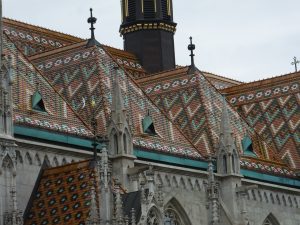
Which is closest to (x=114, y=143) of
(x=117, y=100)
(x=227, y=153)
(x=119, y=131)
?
(x=119, y=131)

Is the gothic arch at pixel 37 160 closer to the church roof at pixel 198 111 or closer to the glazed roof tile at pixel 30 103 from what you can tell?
the glazed roof tile at pixel 30 103

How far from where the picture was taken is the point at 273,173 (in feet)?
139

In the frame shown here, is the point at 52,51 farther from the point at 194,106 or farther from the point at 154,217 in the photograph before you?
the point at 154,217

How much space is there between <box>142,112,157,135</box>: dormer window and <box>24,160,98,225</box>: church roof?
6.45 meters

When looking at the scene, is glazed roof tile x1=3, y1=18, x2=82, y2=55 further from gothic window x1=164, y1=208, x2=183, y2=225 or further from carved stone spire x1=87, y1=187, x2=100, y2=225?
carved stone spire x1=87, y1=187, x2=100, y2=225

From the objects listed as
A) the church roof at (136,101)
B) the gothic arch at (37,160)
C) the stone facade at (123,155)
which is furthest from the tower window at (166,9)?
the gothic arch at (37,160)

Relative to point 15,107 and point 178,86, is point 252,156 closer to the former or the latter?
point 178,86

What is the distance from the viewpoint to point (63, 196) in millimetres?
31109

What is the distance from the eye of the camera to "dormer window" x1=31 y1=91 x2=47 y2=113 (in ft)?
114

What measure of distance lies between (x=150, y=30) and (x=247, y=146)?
8.39 meters

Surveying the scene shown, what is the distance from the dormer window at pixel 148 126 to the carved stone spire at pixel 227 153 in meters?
2.36

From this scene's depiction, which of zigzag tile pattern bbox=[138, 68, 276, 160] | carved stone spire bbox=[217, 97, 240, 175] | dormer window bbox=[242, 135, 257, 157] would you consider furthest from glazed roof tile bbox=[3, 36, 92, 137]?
dormer window bbox=[242, 135, 257, 157]

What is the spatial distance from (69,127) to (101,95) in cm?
A: 364

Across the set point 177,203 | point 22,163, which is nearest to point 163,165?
point 177,203
